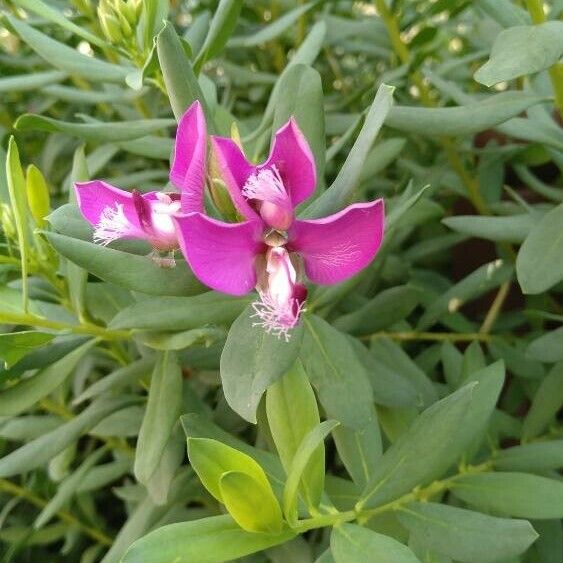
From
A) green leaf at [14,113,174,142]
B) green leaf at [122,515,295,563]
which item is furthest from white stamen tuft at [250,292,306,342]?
green leaf at [14,113,174,142]

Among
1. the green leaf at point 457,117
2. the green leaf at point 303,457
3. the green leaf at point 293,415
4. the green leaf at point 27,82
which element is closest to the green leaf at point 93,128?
the green leaf at point 27,82

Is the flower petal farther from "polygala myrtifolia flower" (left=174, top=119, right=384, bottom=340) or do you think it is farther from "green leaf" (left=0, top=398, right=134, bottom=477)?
"green leaf" (left=0, top=398, right=134, bottom=477)

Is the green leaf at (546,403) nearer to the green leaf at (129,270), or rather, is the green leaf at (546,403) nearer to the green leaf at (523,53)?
the green leaf at (523,53)

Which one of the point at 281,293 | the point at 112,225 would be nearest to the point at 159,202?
the point at 112,225

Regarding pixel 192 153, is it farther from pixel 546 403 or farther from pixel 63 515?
pixel 63 515

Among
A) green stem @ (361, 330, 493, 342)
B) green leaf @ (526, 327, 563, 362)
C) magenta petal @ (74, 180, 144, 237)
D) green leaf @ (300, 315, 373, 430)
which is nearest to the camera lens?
magenta petal @ (74, 180, 144, 237)

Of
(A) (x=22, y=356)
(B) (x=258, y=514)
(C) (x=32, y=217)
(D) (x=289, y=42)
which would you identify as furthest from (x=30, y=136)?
(B) (x=258, y=514)

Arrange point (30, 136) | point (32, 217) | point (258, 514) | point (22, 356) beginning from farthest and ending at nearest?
point (30, 136) → point (32, 217) → point (22, 356) → point (258, 514)

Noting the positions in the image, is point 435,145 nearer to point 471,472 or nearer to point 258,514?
point 471,472
